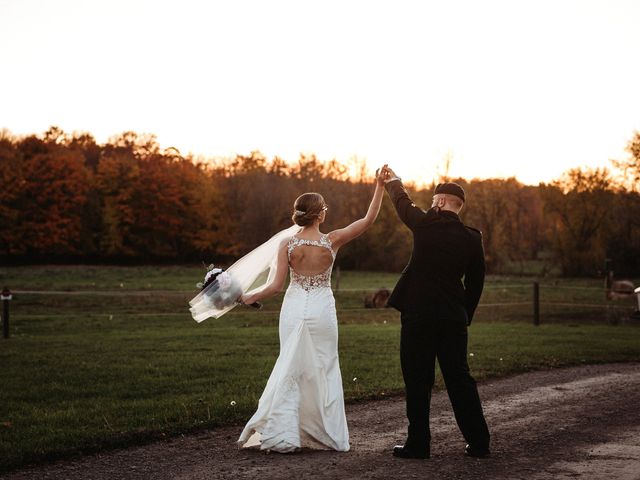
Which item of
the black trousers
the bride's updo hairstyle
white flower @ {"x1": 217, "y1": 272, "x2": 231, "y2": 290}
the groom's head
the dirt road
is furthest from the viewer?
white flower @ {"x1": 217, "y1": 272, "x2": 231, "y2": 290}

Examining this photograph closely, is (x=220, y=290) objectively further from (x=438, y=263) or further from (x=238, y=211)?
(x=238, y=211)

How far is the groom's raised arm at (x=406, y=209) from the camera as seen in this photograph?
20.4 feet

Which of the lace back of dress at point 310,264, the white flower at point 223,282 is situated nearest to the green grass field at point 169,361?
the white flower at point 223,282

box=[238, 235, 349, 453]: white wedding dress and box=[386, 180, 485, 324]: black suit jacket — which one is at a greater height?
box=[386, 180, 485, 324]: black suit jacket

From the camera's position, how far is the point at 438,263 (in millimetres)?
6156

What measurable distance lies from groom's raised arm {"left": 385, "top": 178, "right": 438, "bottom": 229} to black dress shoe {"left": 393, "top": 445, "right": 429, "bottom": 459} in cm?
197

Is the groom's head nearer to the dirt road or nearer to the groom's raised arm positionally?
the groom's raised arm

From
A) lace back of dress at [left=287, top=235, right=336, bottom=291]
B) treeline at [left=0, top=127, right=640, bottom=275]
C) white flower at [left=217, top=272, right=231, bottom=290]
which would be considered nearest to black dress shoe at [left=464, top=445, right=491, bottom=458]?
lace back of dress at [left=287, top=235, right=336, bottom=291]

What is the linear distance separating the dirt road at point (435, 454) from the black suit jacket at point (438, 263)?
134cm

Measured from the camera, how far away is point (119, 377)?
35.1 feet

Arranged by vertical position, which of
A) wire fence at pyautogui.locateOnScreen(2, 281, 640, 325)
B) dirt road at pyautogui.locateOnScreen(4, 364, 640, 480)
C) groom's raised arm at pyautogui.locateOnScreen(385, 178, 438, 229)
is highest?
groom's raised arm at pyautogui.locateOnScreen(385, 178, 438, 229)

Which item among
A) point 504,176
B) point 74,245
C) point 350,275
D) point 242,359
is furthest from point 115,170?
point 242,359

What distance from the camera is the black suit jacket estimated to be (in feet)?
20.1

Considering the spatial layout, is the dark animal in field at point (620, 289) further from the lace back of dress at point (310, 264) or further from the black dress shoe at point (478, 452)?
the lace back of dress at point (310, 264)
